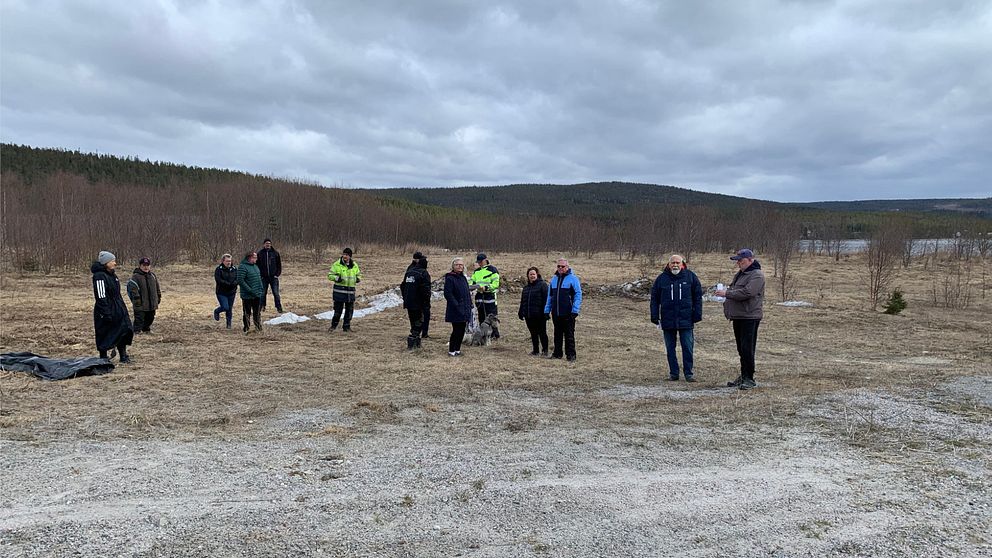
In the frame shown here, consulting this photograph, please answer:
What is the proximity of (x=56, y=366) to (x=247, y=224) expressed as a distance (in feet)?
110

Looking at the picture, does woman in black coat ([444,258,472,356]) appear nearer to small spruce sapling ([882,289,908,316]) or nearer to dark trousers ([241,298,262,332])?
dark trousers ([241,298,262,332])

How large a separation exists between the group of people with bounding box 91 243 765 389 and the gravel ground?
1.94m

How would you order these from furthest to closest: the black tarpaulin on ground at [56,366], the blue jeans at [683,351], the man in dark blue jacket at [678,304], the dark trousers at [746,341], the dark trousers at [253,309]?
the dark trousers at [253,309] < the blue jeans at [683,351] < the man in dark blue jacket at [678,304] < the black tarpaulin on ground at [56,366] < the dark trousers at [746,341]

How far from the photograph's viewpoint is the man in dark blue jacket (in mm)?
8641

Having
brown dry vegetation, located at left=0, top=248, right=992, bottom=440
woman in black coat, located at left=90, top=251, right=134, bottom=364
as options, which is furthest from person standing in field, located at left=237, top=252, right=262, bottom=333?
woman in black coat, located at left=90, top=251, right=134, bottom=364

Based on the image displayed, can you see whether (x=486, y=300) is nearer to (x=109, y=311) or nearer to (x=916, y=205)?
(x=109, y=311)

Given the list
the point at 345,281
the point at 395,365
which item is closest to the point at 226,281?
the point at 345,281

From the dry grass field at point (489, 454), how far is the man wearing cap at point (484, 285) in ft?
3.17

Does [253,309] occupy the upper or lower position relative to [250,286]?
lower

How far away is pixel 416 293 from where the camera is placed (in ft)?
36.3

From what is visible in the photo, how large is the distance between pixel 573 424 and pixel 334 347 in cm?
636

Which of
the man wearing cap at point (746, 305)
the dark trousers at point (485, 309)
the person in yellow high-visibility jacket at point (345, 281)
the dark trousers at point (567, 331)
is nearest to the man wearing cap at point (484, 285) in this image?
the dark trousers at point (485, 309)

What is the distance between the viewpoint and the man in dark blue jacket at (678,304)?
864 centimetres

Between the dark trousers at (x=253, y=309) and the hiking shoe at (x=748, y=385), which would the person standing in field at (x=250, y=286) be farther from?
the hiking shoe at (x=748, y=385)
